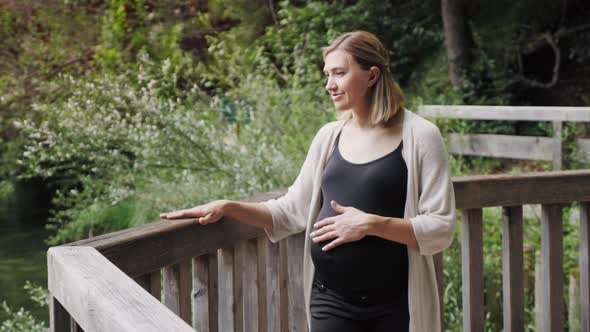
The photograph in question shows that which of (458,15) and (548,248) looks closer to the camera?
(548,248)

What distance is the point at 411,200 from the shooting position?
72.7 inches

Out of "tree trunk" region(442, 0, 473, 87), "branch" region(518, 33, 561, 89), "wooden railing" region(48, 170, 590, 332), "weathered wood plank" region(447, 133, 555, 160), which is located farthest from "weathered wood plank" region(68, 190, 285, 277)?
"branch" region(518, 33, 561, 89)

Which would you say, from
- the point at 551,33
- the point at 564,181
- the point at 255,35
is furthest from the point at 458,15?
the point at 564,181

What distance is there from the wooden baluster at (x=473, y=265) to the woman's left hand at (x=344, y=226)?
2.10 ft

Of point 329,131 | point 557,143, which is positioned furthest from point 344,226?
point 557,143

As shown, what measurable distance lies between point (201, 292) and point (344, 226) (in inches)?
16.4

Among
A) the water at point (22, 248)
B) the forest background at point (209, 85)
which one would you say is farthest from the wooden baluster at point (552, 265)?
the water at point (22, 248)

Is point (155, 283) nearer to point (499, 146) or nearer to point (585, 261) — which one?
point (585, 261)

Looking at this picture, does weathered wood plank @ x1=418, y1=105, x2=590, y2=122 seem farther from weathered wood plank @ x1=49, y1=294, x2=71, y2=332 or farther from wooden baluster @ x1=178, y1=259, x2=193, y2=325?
weathered wood plank @ x1=49, y1=294, x2=71, y2=332

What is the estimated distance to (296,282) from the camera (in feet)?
7.22

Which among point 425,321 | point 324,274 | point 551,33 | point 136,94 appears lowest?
point 425,321

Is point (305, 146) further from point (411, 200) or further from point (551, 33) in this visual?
point (551, 33)

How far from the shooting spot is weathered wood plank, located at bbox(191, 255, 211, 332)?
1.91m

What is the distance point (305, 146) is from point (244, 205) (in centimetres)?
362
